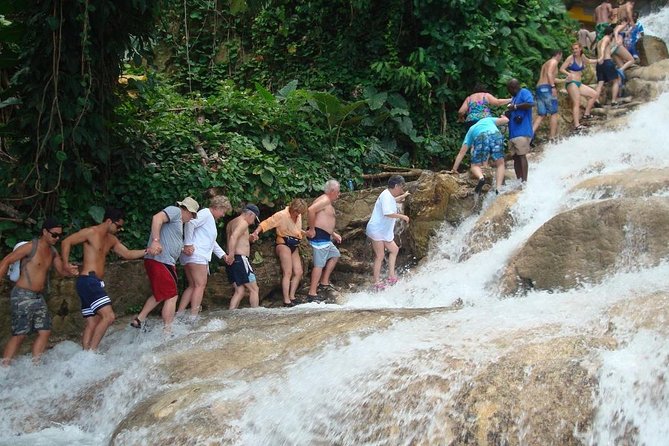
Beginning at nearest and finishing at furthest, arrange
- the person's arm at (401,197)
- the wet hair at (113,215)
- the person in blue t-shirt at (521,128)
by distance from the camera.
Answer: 1. the wet hair at (113,215)
2. the person's arm at (401,197)
3. the person in blue t-shirt at (521,128)

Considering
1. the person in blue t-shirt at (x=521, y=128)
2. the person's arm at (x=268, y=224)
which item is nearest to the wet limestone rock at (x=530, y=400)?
the person's arm at (x=268, y=224)

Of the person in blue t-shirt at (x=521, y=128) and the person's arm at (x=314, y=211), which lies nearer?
the person's arm at (x=314, y=211)

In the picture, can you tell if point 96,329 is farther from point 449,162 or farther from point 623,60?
point 623,60

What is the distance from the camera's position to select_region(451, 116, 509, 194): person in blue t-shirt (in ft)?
37.8

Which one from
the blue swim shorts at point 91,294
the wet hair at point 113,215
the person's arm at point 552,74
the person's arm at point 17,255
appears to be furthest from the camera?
Answer: the person's arm at point 552,74

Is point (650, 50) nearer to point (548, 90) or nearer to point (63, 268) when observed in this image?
point (548, 90)

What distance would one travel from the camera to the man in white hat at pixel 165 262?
8.93 meters

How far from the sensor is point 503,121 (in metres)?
11.9

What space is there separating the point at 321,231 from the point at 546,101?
5.65 metres

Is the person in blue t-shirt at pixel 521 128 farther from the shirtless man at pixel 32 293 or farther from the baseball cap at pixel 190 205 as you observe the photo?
the shirtless man at pixel 32 293

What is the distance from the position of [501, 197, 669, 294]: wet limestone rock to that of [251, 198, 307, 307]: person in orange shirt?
10.7 feet

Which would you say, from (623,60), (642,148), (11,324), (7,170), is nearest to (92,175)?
(7,170)

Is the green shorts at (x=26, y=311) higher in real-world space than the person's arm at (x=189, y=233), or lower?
lower

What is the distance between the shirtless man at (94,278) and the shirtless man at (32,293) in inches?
6.7
